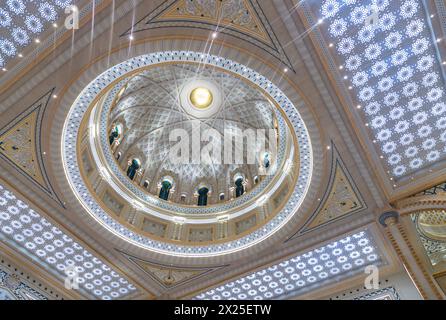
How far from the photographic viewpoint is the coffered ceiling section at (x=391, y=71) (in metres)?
6.84

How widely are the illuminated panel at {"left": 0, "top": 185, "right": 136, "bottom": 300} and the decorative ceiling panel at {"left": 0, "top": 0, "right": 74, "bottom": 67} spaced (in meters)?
3.73

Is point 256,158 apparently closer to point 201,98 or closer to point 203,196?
point 203,196

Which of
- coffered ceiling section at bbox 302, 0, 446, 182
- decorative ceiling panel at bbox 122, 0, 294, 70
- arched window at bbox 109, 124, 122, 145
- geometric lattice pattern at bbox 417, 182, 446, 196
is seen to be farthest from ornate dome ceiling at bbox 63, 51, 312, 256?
geometric lattice pattern at bbox 417, 182, 446, 196

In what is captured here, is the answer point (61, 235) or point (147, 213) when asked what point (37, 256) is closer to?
point (61, 235)

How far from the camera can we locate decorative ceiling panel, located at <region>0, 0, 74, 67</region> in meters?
6.90

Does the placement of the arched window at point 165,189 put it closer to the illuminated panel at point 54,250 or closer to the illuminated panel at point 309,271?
the illuminated panel at point 54,250

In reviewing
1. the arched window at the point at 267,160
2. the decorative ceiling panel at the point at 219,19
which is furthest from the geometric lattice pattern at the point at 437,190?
the arched window at the point at 267,160

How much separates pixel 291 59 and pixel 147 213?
7.01m

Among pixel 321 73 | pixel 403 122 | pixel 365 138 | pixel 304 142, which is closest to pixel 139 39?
pixel 321 73

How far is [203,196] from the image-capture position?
1440cm

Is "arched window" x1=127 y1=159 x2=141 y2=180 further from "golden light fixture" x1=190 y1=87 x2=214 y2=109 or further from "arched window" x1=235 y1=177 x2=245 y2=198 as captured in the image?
"arched window" x1=235 y1=177 x2=245 y2=198

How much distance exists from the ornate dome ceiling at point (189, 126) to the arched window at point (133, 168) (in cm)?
10

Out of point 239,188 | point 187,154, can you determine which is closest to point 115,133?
point 187,154

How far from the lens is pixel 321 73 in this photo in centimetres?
761
